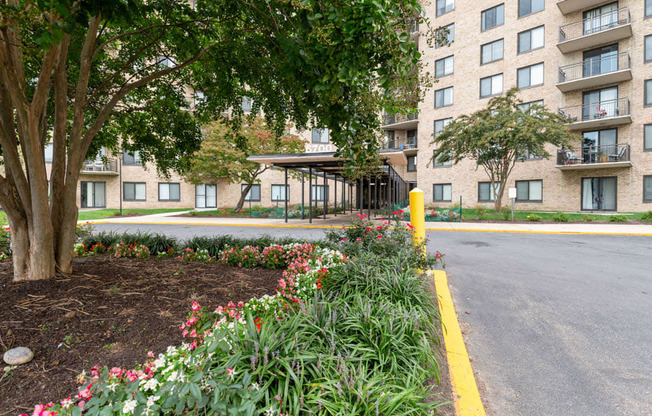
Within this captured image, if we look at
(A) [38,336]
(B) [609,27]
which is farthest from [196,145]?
(B) [609,27]

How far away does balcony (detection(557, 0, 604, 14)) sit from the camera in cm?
2177

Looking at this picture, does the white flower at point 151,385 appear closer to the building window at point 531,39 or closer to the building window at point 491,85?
the building window at point 491,85

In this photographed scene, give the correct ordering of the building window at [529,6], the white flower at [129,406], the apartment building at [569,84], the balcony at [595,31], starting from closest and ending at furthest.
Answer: the white flower at [129,406] → the apartment building at [569,84] → the balcony at [595,31] → the building window at [529,6]

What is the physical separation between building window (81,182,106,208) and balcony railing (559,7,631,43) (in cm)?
4022

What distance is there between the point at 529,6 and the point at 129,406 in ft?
108

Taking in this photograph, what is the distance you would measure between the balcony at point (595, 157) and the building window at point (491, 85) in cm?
688

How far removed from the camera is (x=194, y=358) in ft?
6.08

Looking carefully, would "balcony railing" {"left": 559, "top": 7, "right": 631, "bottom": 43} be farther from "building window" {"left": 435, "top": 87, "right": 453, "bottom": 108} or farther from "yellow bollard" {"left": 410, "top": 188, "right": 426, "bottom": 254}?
"yellow bollard" {"left": 410, "top": 188, "right": 426, "bottom": 254}

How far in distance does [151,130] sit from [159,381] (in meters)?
5.88

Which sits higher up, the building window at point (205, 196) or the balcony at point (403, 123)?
the balcony at point (403, 123)

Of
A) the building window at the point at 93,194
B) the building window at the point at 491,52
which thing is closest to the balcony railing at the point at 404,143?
the building window at the point at 491,52

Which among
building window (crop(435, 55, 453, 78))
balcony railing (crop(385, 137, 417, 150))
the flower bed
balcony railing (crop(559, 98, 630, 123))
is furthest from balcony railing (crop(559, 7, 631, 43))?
the flower bed

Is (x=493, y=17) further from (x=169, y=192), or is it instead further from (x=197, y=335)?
(x=169, y=192)

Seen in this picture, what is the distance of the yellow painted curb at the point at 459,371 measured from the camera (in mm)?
2205
